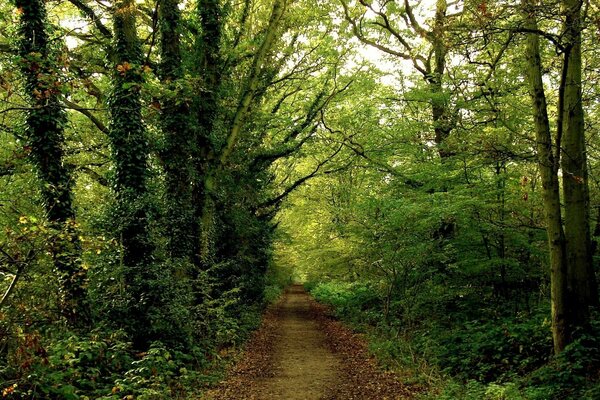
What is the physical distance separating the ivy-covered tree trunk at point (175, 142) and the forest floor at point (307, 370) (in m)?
3.45

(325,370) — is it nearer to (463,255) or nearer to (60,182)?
(463,255)

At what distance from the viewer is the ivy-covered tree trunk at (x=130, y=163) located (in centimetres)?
852

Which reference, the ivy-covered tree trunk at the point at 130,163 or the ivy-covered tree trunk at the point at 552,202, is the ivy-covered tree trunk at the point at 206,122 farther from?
the ivy-covered tree trunk at the point at 552,202

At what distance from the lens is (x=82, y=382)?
5.85 metres

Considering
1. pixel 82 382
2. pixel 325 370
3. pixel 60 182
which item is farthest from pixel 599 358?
pixel 60 182

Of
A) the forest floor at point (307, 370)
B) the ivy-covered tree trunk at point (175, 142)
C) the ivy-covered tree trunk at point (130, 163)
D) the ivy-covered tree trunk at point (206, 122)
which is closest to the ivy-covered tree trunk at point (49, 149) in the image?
the ivy-covered tree trunk at point (130, 163)

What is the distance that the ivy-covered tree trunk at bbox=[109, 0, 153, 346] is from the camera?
28.0 ft

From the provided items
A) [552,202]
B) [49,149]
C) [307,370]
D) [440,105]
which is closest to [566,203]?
[552,202]

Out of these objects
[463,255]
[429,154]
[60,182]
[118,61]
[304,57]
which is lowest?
[463,255]

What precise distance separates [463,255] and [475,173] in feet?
8.09

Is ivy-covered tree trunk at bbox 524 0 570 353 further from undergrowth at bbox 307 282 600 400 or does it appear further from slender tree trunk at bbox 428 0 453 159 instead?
slender tree trunk at bbox 428 0 453 159

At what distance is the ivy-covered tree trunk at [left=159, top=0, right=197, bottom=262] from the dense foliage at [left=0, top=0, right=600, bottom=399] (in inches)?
2.3

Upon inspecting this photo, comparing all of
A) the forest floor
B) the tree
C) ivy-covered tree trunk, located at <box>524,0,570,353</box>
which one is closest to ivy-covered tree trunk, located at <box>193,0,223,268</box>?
the forest floor

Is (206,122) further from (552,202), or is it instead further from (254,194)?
(552,202)
